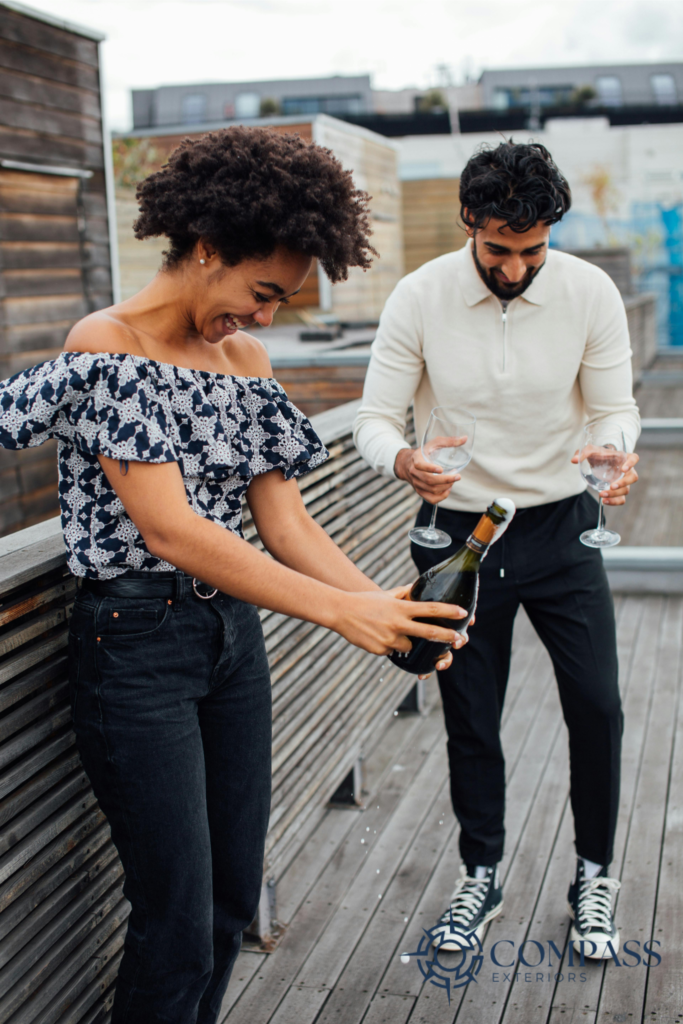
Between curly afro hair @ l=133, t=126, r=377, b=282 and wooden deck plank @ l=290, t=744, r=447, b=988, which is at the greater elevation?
curly afro hair @ l=133, t=126, r=377, b=282

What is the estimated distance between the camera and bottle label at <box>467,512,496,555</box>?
162 centimetres

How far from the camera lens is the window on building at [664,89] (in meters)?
40.3

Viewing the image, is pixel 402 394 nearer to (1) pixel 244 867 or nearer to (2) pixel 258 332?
(1) pixel 244 867

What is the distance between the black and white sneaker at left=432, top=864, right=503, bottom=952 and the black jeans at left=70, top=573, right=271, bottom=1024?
0.91 m

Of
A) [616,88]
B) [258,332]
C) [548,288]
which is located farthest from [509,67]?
[548,288]

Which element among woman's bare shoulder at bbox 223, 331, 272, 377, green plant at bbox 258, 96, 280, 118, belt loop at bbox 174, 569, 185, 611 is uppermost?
green plant at bbox 258, 96, 280, 118

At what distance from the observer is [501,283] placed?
6.73 ft

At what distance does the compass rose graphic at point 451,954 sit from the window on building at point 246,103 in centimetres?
4251

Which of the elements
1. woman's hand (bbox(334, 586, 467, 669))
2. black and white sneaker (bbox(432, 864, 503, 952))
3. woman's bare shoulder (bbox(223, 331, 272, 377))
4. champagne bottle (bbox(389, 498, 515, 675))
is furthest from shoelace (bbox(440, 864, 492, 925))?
woman's bare shoulder (bbox(223, 331, 272, 377))

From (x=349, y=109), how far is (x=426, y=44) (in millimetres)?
5147

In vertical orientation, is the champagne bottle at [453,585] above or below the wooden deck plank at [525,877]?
above

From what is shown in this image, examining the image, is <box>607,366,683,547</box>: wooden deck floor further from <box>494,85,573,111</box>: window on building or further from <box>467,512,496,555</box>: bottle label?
<box>494,85,573,111</box>: window on building

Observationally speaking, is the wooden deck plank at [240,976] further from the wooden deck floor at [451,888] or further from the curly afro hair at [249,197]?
the curly afro hair at [249,197]

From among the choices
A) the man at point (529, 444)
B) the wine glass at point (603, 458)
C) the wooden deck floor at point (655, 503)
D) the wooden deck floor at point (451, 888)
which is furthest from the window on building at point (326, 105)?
the wine glass at point (603, 458)
